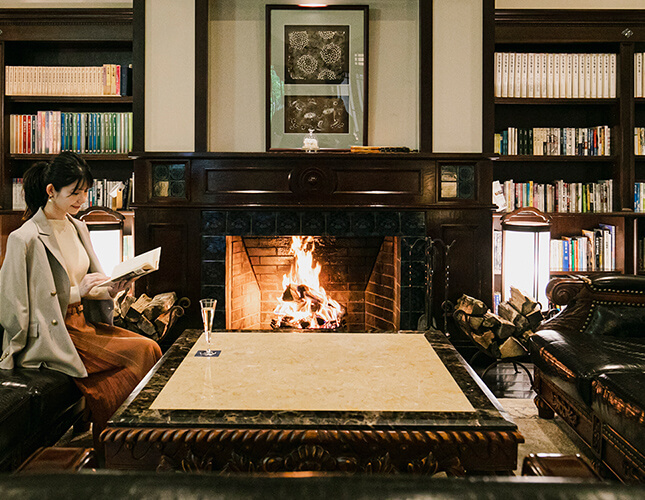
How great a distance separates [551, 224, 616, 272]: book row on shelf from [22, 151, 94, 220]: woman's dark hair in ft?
10.5

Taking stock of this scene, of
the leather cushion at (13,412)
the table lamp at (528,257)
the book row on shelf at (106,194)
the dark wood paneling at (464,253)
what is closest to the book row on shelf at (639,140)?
the table lamp at (528,257)

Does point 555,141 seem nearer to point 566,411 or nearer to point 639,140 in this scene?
point 639,140

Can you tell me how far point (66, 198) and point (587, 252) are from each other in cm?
345

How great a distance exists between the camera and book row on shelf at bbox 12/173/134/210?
3770 millimetres

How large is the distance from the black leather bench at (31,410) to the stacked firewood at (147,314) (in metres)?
1.04

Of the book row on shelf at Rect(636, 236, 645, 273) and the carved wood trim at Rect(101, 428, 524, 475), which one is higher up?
the book row on shelf at Rect(636, 236, 645, 273)

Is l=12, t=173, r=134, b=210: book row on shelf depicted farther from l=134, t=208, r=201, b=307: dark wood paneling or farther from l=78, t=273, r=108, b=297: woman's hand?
l=78, t=273, r=108, b=297: woman's hand

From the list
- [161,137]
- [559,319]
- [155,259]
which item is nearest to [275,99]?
[161,137]

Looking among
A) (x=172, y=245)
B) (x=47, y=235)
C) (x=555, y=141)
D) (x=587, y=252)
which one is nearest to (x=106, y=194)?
(x=172, y=245)

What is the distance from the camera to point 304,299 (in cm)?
365

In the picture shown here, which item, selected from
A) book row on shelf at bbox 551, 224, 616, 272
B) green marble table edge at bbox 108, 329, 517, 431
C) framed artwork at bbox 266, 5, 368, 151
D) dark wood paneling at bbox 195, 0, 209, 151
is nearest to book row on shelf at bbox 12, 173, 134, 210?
dark wood paneling at bbox 195, 0, 209, 151

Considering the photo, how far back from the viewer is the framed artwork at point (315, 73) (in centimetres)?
349

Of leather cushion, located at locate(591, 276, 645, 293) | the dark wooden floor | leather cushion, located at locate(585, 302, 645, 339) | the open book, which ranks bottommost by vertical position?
the dark wooden floor

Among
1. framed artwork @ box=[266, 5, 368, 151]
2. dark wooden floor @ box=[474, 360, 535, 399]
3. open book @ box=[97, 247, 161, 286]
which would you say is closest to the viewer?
open book @ box=[97, 247, 161, 286]
